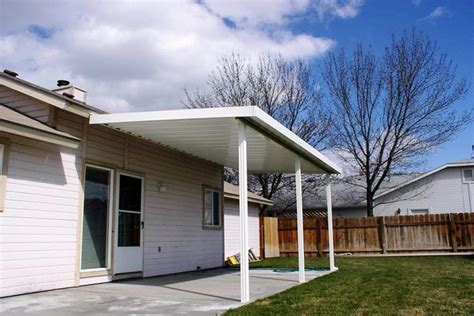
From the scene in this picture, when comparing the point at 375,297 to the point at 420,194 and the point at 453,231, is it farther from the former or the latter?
the point at 420,194

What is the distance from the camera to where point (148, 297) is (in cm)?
683

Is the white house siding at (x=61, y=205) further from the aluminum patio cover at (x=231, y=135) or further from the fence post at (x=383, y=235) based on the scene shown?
the fence post at (x=383, y=235)

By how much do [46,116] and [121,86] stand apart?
1367 centimetres

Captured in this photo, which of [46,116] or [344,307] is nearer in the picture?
[344,307]

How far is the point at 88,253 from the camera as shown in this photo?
825cm

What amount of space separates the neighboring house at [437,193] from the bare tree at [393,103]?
2236 mm

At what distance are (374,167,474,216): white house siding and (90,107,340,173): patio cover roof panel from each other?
15190 mm

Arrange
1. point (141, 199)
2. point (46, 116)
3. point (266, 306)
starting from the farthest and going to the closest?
point (141, 199) < point (46, 116) < point (266, 306)

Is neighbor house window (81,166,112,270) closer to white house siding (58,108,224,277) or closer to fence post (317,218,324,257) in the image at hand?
white house siding (58,108,224,277)

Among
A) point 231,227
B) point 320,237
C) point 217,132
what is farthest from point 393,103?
point 217,132

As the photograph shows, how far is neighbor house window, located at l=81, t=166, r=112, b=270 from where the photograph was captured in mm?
8227

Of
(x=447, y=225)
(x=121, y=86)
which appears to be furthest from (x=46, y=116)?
(x=447, y=225)

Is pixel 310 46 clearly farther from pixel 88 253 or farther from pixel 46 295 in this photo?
pixel 46 295

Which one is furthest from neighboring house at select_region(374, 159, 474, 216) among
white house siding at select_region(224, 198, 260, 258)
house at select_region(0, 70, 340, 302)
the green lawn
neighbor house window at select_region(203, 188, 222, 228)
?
the green lawn
